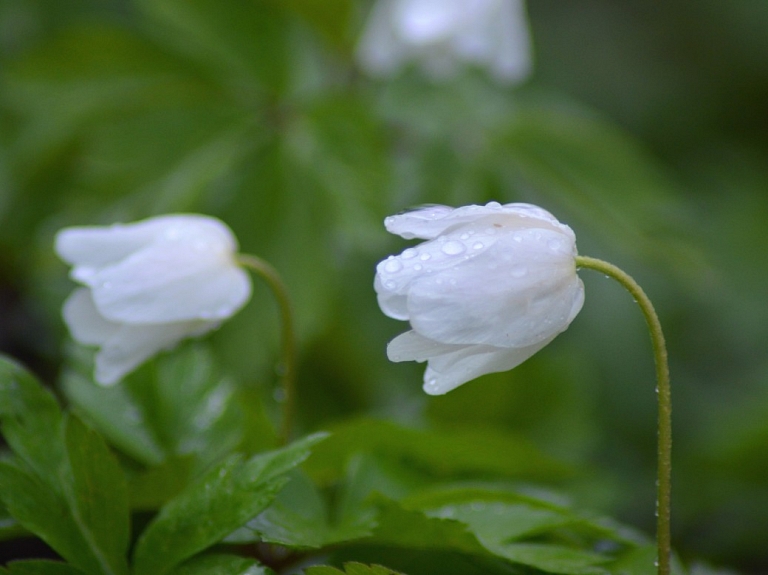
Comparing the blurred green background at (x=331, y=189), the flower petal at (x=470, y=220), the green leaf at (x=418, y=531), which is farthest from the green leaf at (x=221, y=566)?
the blurred green background at (x=331, y=189)

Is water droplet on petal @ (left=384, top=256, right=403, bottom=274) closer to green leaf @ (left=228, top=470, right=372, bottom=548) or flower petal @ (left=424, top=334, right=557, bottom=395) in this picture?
flower petal @ (left=424, top=334, right=557, bottom=395)

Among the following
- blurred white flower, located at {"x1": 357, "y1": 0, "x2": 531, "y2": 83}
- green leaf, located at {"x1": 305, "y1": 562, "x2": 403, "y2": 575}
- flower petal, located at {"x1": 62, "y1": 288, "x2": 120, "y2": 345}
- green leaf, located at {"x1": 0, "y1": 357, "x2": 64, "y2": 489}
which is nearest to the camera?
green leaf, located at {"x1": 305, "y1": 562, "x2": 403, "y2": 575}

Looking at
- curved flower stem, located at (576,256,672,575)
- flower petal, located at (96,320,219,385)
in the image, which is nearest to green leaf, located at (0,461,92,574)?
flower petal, located at (96,320,219,385)

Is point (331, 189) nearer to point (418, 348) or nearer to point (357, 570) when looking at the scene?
point (418, 348)

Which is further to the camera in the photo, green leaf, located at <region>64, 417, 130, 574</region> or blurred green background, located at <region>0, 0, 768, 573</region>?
blurred green background, located at <region>0, 0, 768, 573</region>

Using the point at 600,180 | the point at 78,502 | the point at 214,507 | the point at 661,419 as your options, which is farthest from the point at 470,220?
the point at 600,180

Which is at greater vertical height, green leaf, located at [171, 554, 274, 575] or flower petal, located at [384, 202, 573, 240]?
flower petal, located at [384, 202, 573, 240]

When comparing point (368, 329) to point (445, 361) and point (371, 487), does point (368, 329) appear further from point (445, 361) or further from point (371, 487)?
point (445, 361)
